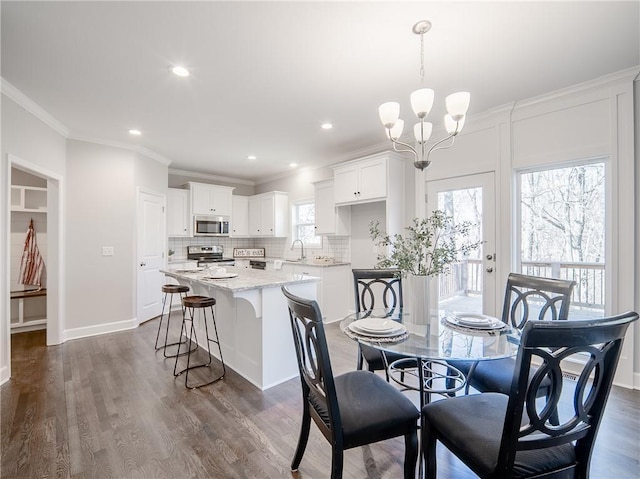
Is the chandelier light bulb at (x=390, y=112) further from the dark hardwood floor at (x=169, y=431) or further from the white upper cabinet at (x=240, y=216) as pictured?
the white upper cabinet at (x=240, y=216)

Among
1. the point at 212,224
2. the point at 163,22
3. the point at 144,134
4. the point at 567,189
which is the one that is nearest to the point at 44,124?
the point at 144,134

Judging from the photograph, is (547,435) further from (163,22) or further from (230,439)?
(163,22)

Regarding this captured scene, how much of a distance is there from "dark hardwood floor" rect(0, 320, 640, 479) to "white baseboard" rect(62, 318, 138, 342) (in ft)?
2.72

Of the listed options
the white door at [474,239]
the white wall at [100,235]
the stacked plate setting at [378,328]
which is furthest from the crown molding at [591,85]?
the white wall at [100,235]

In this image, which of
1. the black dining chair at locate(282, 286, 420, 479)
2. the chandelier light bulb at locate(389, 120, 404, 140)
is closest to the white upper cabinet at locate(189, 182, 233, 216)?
the chandelier light bulb at locate(389, 120, 404, 140)

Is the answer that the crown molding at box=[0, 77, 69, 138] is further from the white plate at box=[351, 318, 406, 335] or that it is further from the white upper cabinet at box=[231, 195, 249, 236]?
the white plate at box=[351, 318, 406, 335]

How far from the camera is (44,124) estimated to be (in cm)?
330

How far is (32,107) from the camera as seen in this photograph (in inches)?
119

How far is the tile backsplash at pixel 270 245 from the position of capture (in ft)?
16.8

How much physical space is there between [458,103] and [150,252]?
184 inches

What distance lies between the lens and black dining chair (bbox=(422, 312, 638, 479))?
961 millimetres

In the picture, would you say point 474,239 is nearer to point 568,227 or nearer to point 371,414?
point 568,227

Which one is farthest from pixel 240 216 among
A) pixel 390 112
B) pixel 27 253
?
pixel 390 112

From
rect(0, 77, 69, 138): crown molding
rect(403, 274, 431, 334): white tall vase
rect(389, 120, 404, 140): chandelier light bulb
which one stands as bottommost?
rect(403, 274, 431, 334): white tall vase
